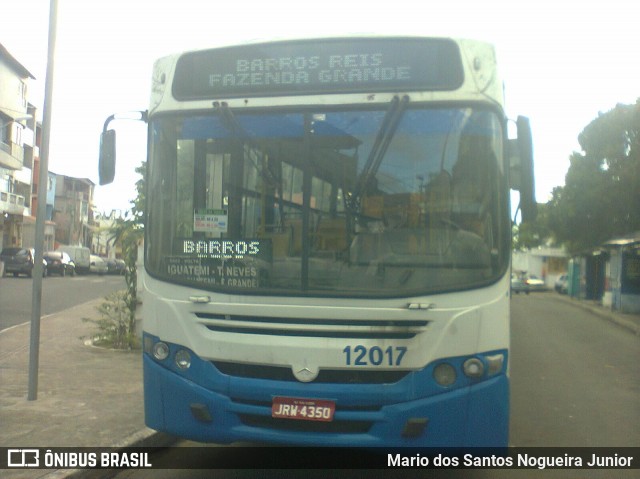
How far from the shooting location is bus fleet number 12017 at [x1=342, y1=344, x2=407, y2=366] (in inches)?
194

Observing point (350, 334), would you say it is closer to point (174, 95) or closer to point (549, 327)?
point (174, 95)

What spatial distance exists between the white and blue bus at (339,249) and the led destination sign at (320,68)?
11mm

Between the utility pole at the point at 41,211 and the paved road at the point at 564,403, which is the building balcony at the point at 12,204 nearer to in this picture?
the paved road at the point at 564,403

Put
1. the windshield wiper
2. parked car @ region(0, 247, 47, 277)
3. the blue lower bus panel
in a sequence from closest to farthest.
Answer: the blue lower bus panel → the windshield wiper → parked car @ region(0, 247, 47, 277)

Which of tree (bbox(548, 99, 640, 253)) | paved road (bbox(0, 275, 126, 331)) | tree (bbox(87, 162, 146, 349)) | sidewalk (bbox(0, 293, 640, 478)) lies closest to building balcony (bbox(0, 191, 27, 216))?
paved road (bbox(0, 275, 126, 331))

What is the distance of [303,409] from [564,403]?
5.36 metres

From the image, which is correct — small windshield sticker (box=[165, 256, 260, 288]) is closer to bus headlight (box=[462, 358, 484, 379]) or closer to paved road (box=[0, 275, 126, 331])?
bus headlight (box=[462, 358, 484, 379])

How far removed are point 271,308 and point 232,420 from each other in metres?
0.80

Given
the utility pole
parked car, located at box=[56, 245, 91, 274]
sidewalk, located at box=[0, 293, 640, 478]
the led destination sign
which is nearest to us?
the led destination sign

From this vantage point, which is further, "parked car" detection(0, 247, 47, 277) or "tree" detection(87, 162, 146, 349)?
"parked car" detection(0, 247, 47, 277)

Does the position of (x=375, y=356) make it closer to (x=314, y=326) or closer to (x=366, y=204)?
(x=314, y=326)

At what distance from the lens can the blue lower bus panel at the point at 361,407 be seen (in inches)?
192

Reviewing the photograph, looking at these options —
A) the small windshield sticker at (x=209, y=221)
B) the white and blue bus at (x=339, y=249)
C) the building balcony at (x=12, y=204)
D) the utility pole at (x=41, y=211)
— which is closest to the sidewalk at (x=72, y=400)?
the utility pole at (x=41, y=211)

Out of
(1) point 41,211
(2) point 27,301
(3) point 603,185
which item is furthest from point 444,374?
(3) point 603,185
